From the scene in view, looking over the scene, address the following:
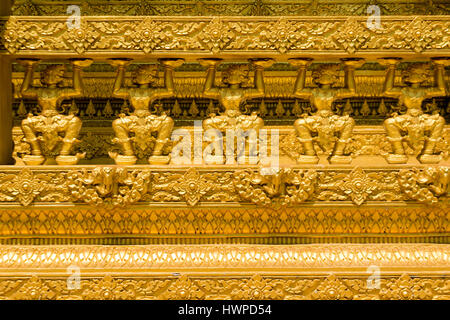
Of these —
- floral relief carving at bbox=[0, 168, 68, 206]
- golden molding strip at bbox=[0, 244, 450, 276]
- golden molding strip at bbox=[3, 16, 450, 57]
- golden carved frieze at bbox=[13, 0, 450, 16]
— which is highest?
golden carved frieze at bbox=[13, 0, 450, 16]

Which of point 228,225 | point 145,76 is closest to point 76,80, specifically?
point 145,76

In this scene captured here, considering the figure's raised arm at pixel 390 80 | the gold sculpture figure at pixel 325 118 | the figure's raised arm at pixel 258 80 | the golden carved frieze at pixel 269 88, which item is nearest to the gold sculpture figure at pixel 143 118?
the figure's raised arm at pixel 258 80

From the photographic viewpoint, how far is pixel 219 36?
244 centimetres

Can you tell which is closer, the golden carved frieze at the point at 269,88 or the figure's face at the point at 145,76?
the figure's face at the point at 145,76

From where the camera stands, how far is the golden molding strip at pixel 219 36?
8.00 ft

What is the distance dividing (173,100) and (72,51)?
1133 millimetres

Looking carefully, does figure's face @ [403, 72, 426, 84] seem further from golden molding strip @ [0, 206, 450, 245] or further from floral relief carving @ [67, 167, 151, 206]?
floral relief carving @ [67, 167, 151, 206]

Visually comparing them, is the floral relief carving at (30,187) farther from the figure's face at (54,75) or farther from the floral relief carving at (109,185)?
the figure's face at (54,75)

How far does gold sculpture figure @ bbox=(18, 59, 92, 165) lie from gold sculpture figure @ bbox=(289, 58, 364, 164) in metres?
0.93

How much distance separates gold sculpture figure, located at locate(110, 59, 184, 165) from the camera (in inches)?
97.9

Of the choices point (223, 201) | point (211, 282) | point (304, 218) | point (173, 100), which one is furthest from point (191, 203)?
point (173, 100)

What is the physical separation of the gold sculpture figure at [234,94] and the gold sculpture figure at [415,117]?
0.54 meters

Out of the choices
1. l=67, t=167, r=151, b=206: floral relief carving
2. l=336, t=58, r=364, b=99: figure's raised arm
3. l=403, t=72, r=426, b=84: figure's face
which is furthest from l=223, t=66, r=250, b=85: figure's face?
l=403, t=72, r=426, b=84: figure's face
